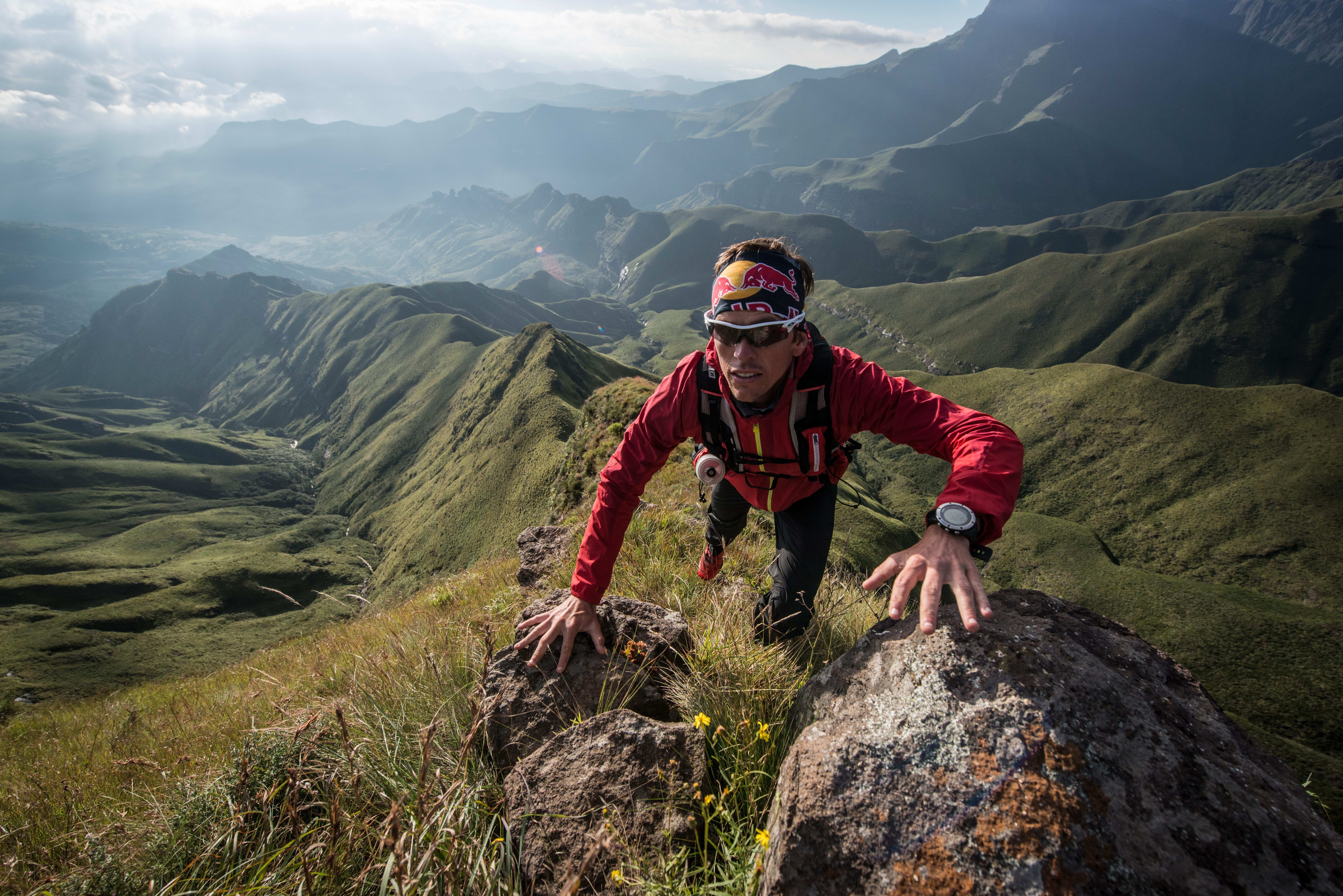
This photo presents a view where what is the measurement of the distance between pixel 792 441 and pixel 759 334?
106cm

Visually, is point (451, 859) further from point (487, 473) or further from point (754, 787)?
point (487, 473)

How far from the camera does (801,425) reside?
4.74 metres

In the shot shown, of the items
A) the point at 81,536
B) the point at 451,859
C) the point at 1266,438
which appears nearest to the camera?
the point at 451,859

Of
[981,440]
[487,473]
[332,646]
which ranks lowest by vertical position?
[487,473]

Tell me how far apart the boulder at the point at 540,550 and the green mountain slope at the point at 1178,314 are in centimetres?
18448

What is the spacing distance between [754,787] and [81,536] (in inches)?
7916

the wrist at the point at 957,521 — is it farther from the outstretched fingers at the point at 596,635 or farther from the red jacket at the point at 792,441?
the outstretched fingers at the point at 596,635

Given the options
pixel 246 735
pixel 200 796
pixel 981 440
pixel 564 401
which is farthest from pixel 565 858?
pixel 564 401

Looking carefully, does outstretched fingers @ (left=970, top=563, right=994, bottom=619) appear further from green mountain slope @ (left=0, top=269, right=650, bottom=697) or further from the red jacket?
green mountain slope @ (left=0, top=269, right=650, bottom=697)

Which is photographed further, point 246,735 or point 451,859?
point 246,735

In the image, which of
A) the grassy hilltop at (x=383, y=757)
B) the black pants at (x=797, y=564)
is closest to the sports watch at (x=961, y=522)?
the grassy hilltop at (x=383, y=757)

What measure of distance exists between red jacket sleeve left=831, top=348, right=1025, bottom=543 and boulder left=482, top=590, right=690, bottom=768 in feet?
7.21

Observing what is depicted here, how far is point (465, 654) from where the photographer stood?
421 cm

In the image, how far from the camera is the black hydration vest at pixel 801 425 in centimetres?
462
